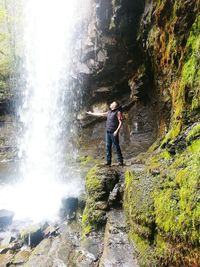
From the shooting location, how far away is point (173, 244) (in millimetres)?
3791

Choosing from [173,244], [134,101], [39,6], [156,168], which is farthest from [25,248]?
[39,6]

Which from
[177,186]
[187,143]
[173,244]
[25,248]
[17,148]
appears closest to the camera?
[173,244]

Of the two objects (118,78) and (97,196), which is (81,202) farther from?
(118,78)

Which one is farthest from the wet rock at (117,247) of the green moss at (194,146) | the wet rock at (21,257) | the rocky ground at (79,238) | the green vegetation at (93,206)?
the wet rock at (21,257)

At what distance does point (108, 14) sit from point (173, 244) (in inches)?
436

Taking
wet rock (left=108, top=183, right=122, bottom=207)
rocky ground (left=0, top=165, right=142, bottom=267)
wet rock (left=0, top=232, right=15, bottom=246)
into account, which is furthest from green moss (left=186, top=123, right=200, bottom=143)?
wet rock (left=0, top=232, right=15, bottom=246)

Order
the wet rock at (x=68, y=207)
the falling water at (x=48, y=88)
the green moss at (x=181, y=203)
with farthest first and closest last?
the falling water at (x=48, y=88) < the wet rock at (x=68, y=207) < the green moss at (x=181, y=203)

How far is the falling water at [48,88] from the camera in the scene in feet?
54.9

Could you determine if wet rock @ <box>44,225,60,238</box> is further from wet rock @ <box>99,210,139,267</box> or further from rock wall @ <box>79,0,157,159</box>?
rock wall @ <box>79,0,157,159</box>

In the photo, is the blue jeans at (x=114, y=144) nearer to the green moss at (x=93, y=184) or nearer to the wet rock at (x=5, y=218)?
the green moss at (x=93, y=184)

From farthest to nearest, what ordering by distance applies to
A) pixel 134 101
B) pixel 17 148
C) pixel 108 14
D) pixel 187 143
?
pixel 17 148
pixel 134 101
pixel 108 14
pixel 187 143

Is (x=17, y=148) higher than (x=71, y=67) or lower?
lower

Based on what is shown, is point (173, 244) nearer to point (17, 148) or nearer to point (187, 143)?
point (187, 143)

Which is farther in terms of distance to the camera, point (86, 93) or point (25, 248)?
point (86, 93)
